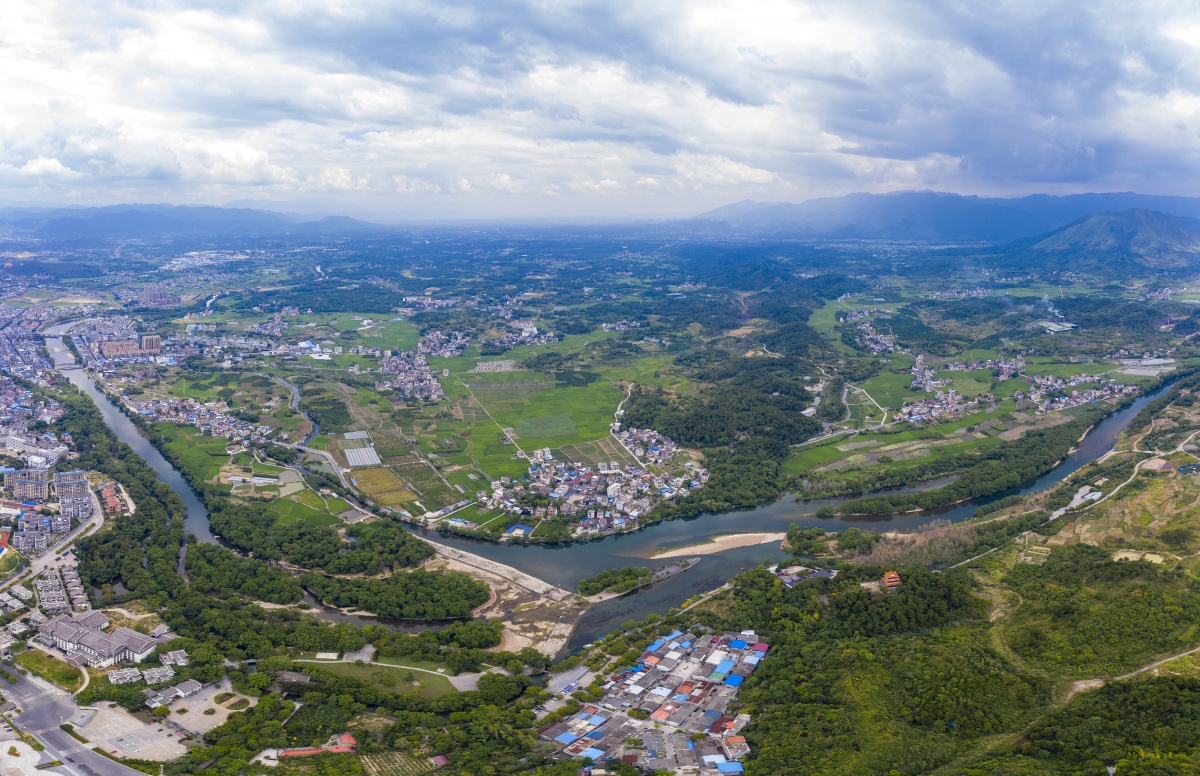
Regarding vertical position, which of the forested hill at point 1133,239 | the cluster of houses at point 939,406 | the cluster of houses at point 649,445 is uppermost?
the forested hill at point 1133,239

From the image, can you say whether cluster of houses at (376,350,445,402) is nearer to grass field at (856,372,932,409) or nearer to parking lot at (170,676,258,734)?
Answer: grass field at (856,372,932,409)

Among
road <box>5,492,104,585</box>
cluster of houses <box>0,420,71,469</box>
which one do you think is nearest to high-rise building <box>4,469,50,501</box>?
road <box>5,492,104,585</box>

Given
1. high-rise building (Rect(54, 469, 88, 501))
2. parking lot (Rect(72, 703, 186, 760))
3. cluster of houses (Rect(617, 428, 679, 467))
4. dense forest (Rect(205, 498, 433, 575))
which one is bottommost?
parking lot (Rect(72, 703, 186, 760))

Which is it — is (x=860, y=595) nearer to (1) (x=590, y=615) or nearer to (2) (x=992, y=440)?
(1) (x=590, y=615)

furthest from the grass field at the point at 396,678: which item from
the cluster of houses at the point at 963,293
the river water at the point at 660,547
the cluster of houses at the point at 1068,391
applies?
the cluster of houses at the point at 963,293

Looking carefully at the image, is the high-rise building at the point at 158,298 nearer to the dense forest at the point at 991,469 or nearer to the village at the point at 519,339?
the village at the point at 519,339
